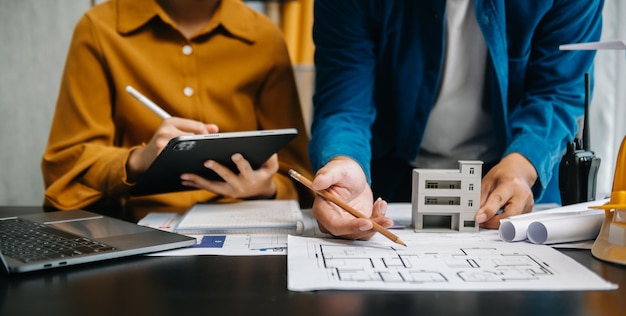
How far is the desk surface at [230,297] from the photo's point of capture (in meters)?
0.55

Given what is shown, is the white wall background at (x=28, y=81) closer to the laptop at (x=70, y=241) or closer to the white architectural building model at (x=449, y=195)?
the laptop at (x=70, y=241)

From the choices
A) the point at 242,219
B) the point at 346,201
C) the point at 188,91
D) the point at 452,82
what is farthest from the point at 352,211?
the point at 188,91

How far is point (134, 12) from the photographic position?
1.30 m

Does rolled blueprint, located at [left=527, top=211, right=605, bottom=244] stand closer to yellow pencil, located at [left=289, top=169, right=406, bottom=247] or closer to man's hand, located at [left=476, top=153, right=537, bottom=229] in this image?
man's hand, located at [left=476, top=153, right=537, bottom=229]

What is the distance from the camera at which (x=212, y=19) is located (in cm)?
133

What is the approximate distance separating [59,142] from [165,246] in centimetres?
62

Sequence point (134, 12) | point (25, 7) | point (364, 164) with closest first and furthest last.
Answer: point (364, 164) < point (134, 12) < point (25, 7)

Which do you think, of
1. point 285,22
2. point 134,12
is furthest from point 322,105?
point 285,22

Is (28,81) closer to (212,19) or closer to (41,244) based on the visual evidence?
(212,19)

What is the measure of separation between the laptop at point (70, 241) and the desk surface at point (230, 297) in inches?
0.6

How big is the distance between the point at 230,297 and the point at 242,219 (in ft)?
1.13

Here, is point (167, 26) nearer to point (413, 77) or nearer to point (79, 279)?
point (413, 77)

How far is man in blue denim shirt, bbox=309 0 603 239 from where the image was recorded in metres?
1.05

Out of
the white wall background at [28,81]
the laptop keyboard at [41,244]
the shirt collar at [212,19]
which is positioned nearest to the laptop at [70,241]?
the laptop keyboard at [41,244]
